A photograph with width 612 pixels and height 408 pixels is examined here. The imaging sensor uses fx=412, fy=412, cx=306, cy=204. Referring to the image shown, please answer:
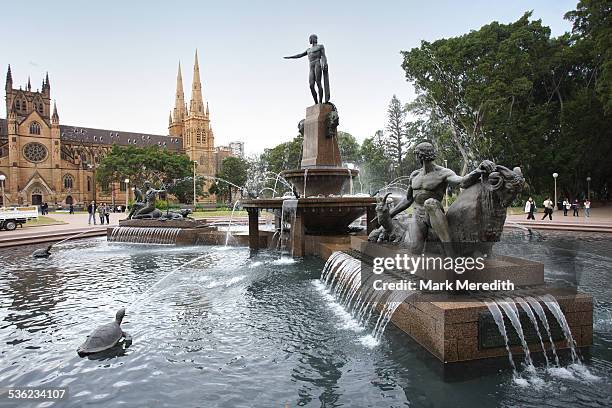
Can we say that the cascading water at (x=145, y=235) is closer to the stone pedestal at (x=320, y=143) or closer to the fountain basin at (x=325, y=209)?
the fountain basin at (x=325, y=209)

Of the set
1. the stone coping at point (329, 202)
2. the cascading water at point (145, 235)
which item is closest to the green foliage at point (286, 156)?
the cascading water at point (145, 235)

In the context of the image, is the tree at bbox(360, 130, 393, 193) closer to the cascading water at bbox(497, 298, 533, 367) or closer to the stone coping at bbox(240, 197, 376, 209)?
the stone coping at bbox(240, 197, 376, 209)

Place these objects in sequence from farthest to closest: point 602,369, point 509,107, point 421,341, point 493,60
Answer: point 509,107 → point 493,60 → point 421,341 → point 602,369

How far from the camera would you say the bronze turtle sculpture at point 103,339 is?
4.83m

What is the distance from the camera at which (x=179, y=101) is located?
140m

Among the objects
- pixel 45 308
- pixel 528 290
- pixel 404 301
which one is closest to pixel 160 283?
pixel 45 308

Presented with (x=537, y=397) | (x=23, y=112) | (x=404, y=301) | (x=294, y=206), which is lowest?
(x=537, y=397)

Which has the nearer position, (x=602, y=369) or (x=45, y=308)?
(x=602, y=369)

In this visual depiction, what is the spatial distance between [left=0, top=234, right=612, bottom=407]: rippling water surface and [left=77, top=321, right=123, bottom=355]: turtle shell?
0.15m

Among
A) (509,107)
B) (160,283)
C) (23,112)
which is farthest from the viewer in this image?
(23,112)

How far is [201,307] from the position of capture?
6.73 meters

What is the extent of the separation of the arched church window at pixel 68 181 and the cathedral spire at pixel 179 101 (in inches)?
2009

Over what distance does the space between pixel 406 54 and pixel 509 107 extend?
10364 millimetres

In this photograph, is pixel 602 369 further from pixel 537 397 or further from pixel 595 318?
pixel 595 318
